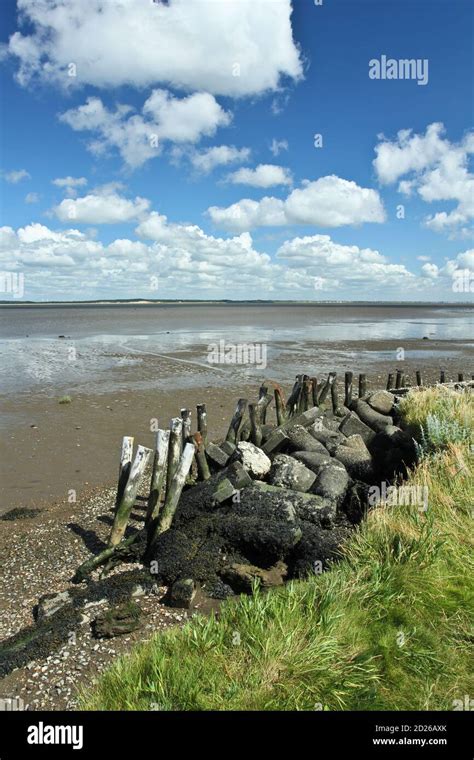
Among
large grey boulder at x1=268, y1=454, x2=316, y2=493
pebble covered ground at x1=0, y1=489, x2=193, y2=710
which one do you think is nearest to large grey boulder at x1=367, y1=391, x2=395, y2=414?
large grey boulder at x1=268, y1=454, x2=316, y2=493

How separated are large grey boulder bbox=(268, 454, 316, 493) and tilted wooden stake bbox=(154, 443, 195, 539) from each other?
5.22 ft

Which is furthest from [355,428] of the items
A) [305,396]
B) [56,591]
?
[56,591]

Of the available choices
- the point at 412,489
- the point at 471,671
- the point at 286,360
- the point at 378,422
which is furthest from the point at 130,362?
the point at 471,671

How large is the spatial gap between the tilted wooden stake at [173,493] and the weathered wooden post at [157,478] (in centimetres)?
25

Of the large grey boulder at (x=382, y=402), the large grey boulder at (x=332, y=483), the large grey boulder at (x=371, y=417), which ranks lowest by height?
the large grey boulder at (x=332, y=483)

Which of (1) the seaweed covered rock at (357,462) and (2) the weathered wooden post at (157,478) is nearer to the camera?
(2) the weathered wooden post at (157,478)

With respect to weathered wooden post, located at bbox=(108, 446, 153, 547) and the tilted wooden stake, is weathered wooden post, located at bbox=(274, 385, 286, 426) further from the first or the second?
weathered wooden post, located at bbox=(108, 446, 153, 547)

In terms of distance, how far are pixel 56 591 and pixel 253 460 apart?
3693 mm

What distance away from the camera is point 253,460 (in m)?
9.06

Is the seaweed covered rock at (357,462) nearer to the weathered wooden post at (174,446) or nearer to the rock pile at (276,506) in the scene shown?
the rock pile at (276,506)

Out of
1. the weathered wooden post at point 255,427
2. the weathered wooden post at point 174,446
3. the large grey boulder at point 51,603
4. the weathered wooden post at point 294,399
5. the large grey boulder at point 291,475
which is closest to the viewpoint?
the large grey boulder at point 51,603

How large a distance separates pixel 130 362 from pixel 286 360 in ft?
28.7

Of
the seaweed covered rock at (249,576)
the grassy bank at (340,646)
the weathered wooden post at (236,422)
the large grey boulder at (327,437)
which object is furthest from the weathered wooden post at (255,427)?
the grassy bank at (340,646)

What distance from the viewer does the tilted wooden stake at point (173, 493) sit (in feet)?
25.1
